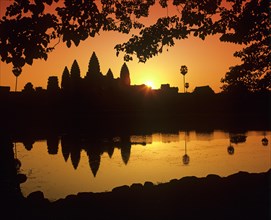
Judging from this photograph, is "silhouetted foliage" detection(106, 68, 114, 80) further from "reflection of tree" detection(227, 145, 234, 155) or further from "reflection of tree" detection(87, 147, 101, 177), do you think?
"reflection of tree" detection(227, 145, 234, 155)

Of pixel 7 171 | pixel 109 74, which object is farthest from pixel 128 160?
pixel 109 74

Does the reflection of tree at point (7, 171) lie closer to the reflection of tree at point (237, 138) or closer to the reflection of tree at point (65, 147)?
the reflection of tree at point (65, 147)

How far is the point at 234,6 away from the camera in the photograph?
530 inches

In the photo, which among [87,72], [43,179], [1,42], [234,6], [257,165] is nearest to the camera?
[1,42]

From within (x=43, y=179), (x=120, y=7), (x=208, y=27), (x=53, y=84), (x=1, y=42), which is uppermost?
(x=53, y=84)

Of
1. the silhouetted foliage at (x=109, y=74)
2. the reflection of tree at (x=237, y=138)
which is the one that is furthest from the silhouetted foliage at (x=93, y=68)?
the reflection of tree at (x=237, y=138)

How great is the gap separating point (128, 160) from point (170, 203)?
18.4m

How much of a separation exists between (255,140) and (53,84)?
105312 mm

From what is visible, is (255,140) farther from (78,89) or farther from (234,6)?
(78,89)

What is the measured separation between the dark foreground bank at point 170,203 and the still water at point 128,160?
6364 millimetres

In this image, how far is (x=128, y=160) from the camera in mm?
29031

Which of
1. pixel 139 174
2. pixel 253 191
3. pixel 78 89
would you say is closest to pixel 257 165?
pixel 139 174

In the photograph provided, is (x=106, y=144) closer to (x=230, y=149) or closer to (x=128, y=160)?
(x=128, y=160)

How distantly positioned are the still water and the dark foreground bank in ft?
20.9
